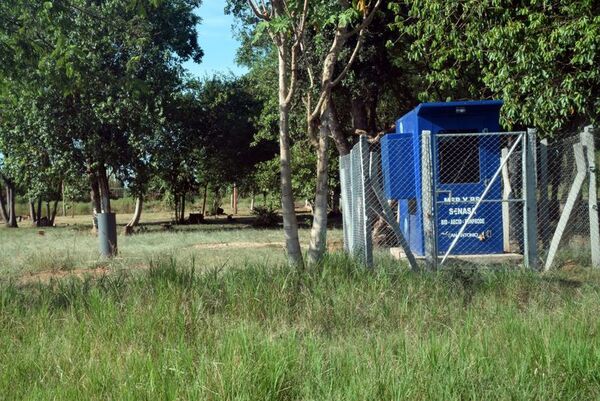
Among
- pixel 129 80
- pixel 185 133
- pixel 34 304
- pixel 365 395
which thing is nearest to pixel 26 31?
pixel 129 80

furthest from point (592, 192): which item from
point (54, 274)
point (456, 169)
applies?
point (54, 274)

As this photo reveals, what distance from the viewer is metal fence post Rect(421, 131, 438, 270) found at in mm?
8664

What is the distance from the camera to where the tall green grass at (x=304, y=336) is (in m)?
4.25

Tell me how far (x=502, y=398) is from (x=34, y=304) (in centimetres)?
468

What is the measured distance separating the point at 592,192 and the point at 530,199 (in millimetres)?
932

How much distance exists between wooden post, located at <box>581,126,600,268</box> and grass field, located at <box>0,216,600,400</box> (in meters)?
1.06

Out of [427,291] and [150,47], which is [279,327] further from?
[150,47]

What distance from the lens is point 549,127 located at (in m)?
10.5

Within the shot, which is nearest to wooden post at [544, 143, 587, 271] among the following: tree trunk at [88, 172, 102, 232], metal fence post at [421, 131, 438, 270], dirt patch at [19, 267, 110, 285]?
metal fence post at [421, 131, 438, 270]

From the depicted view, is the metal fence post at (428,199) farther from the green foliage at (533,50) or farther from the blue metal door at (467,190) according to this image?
the green foliage at (533,50)

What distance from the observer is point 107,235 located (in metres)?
14.3

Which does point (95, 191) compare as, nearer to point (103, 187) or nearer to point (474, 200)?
point (103, 187)

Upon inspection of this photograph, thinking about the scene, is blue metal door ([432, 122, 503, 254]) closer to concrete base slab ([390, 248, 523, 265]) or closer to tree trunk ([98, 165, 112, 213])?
concrete base slab ([390, 248, 523, 265])

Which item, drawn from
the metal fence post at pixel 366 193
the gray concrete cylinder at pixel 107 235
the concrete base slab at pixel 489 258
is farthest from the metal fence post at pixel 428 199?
the gray concrete cylinder at pixel 107 235
